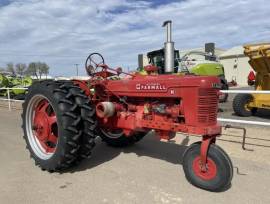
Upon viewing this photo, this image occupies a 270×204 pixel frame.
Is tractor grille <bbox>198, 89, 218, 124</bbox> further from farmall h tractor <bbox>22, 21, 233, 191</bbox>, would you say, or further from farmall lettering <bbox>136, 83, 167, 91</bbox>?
farmall lettering <bbox>136, 83, 167, 91</bbox>

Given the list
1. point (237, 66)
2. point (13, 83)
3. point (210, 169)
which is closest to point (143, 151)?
point (210, 169)

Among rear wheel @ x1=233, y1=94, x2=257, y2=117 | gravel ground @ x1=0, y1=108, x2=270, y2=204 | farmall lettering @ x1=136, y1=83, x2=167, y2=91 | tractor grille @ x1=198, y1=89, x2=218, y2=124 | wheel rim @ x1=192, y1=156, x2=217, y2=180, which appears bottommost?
gravel ground @ x1=0, y1=108, x2=270, y2=204

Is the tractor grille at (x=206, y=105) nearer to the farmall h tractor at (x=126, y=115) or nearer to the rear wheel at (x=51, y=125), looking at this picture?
the farmall h tractor at (x=126, y=115)

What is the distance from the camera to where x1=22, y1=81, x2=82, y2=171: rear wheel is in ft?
13.6

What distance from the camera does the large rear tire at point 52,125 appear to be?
4133 mm

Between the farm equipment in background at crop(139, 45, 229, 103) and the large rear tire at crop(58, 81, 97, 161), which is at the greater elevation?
the farm equipment in background at crop(139, 45, 229, 103)

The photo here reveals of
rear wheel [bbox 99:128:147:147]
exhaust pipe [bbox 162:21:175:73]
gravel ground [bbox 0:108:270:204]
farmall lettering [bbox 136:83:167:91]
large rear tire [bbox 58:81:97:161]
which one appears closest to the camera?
gravel ground [bbox 0:108:270:204]

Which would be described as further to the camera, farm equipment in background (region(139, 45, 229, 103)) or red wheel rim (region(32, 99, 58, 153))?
farm equipment in background (region(139, 45, 229, 103))

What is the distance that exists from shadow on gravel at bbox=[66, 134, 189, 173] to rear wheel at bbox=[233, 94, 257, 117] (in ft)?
12.0

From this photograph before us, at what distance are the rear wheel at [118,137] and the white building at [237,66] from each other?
3503 centimetres

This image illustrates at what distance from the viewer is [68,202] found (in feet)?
11.1

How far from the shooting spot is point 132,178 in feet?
13.3

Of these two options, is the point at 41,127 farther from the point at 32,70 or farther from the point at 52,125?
the point at 32,70

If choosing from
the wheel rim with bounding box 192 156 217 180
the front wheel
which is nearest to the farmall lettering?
the front wheel
